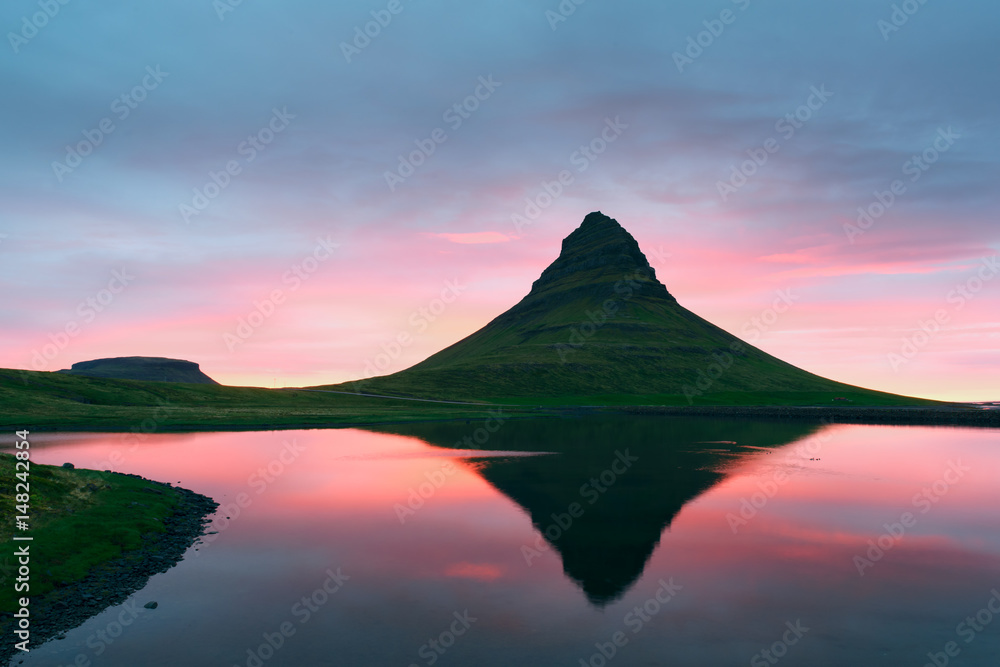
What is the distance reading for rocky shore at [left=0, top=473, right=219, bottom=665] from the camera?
63.7 ft

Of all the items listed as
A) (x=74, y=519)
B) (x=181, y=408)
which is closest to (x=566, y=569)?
(x=74, y=519)

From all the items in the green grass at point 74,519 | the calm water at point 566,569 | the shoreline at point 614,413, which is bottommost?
the calm water at point 566,569

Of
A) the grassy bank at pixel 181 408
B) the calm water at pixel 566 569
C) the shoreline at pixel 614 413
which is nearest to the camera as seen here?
the calm water at pixel 566 569

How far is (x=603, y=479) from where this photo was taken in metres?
50.6

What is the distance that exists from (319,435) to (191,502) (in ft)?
162

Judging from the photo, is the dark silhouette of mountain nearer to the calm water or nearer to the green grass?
the calm water

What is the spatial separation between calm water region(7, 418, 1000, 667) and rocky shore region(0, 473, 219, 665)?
33.8 inches

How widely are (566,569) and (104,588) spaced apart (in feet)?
65.9

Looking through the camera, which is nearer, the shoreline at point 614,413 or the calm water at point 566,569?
the calm water at point 566,569

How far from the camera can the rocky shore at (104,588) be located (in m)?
19.4

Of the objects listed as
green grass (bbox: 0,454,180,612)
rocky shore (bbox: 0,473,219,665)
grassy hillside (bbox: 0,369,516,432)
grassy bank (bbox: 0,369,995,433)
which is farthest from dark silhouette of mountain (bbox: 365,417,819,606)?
grassy hillside (bbox: 0,369,516,432)

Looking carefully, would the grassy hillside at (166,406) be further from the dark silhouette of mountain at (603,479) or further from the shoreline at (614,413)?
the dark silhouette of mountain at (603,479)

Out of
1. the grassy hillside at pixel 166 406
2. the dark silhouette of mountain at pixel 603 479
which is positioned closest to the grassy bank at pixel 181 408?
the grassy hillside at pixel 166 406

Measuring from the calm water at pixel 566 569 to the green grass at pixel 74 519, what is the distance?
352cm
